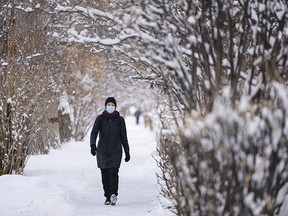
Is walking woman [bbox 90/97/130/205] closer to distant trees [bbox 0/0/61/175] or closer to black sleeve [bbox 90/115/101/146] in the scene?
black sleeve [bbox 90/115/101/146]

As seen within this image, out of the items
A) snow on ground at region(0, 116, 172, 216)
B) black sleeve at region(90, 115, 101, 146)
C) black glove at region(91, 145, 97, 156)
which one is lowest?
Answer: snow on ground at region(0, 116, 172, 216)

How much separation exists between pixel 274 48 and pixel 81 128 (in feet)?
63.5

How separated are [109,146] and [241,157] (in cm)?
526

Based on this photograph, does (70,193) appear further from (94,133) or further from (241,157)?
(241,157)

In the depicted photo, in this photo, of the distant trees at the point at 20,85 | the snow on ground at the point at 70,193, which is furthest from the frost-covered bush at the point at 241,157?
the distant trees at the point at 20,85

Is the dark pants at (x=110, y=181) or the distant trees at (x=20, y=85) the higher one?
the distant trees at (x=20, y=85)

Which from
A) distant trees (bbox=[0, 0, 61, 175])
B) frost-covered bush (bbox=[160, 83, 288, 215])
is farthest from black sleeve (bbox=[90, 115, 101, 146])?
frost-covered bush (bbox=[160, 83, 288, 215])

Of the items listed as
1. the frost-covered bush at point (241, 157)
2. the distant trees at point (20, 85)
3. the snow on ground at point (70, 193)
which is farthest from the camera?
the distant trees at point (20, 85)

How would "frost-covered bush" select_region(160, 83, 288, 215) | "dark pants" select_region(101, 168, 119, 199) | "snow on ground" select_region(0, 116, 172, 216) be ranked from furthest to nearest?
"dark pants" select_region(101, 168, 119, 199) < "snow on ground" select_region(0, 116, 172, 216) < "frost-covered bush" select_region(160, 83, 288, 215)

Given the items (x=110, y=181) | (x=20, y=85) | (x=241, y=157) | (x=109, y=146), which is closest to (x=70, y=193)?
(x=110, y=181)

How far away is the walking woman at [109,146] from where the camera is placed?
927 cm

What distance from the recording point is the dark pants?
9242 millimetres

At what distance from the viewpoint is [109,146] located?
30.7 feet

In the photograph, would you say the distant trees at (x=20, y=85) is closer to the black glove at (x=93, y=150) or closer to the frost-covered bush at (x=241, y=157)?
the black glove at (x=93, y=150)
